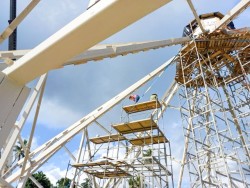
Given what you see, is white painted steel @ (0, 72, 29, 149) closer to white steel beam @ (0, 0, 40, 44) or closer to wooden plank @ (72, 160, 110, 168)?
white steel beam @ (0, 0, 40, 44)

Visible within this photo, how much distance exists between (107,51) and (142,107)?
10251mm

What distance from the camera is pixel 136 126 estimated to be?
1496cm

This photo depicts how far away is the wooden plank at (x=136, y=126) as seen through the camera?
1427cm

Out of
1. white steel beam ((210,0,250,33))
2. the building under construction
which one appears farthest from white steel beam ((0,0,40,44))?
white steel beam ((210,0,250,33))

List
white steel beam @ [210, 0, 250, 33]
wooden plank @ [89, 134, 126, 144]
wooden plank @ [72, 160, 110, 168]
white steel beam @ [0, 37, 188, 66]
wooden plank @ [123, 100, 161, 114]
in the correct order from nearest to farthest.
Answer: white steel beam @ [0, 37, 188, 66], white steel beam @ [210, 0, 250, 33], wooden plank @ [72, 160, 110, 168], wooden plank @ [123, 100, 161, 114], wooden plank @ [89, 134, 126, 144]

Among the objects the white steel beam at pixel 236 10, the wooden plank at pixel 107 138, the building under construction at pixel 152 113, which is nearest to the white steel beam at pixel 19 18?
the building under construction at pixel 152 113

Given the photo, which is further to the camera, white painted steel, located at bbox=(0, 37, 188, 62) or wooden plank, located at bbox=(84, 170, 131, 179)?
wooden plank, located at bbox=(84, 170, 131, 179)

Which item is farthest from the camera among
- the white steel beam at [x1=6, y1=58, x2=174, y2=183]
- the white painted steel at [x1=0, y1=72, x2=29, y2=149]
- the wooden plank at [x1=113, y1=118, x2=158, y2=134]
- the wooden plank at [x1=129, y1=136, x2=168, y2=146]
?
the wooden plank at [x1=129, y1=136, x2=168, y2=146]

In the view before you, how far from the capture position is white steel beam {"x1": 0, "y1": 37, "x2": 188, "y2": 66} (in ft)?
14.6

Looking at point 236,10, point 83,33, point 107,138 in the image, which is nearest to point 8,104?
point 83,33

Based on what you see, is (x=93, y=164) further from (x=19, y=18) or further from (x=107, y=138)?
(x=19, y=18)

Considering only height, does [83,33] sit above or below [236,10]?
below

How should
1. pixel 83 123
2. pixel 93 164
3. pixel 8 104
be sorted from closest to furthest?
1. pixel 8 104
2. pixel 83 123
3. pixel 93 164

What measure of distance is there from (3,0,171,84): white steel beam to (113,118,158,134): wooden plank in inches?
437
